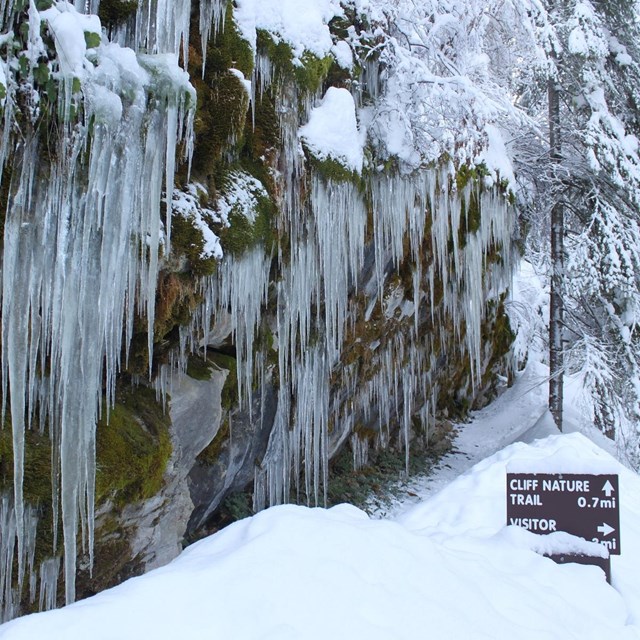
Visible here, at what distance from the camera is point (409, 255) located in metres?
7.69

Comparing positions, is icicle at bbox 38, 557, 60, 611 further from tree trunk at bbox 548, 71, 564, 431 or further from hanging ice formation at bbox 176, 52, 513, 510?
tree trunk at bbox 548, 71, 564, 431

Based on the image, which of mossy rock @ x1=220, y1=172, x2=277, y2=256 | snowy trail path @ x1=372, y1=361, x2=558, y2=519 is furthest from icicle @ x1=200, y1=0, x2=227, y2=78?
snowy trail path @ x1=372, y1=361, x2=558, y2=519

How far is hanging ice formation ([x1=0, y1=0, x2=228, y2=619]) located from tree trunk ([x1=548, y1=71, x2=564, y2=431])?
8.28 meters

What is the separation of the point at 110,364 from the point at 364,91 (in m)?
4.52

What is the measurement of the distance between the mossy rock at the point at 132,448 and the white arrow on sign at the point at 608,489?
3.15m

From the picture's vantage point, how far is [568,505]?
136 inches

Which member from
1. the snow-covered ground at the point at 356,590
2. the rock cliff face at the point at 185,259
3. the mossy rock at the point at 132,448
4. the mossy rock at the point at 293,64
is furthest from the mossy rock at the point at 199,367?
the mossy rock at the point at 293,64

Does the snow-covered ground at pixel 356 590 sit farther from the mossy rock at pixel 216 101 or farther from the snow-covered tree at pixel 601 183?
the snow-covered tree at pixel 601 183

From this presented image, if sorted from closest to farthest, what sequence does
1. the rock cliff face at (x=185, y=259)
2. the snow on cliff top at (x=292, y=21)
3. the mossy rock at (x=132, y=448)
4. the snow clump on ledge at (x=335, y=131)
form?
the rock cliff face at (x=185, y=259) < the mossy rock at (x=132, y=448) < the snow on cliff top at (x=292, y=21) < the snow clump on ledge at (x=335, y=131)

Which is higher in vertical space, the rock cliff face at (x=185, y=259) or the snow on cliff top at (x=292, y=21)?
the snow on cliff top at (x=292, y=21)

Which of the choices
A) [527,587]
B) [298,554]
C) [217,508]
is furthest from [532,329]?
[298,554]

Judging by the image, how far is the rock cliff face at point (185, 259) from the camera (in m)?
3.08

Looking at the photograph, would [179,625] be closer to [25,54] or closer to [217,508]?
[25,54]

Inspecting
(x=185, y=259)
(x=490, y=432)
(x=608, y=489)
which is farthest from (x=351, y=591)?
(x=490, y=432)
